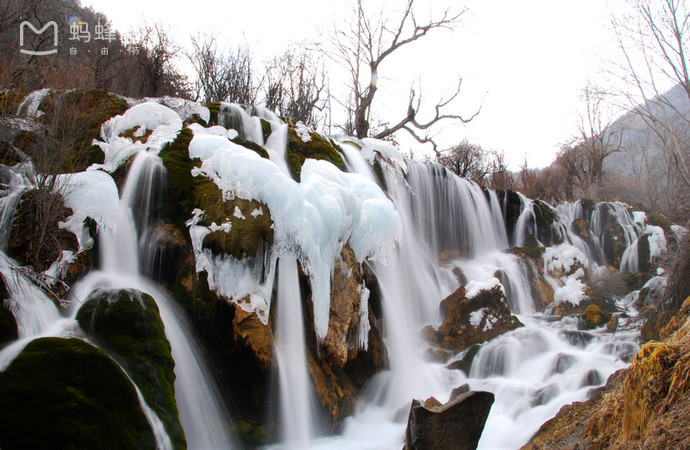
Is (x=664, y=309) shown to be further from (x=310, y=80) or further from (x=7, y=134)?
(x=310, y=80)

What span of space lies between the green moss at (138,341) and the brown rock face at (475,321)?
4984 mm

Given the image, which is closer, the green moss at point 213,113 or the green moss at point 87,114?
the green moss at point 87,114

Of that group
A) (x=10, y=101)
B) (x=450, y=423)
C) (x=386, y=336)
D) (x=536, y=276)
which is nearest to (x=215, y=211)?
(x=10, y=101)

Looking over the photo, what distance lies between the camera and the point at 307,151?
23.0 ft

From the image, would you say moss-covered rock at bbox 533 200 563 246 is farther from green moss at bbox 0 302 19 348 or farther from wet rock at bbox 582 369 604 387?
green moss at bbox 0 302 19 348

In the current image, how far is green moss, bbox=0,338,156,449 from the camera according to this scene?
7.15 feet

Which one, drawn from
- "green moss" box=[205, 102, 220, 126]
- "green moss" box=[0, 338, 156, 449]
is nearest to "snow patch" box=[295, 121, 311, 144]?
"green moss" box=[205, 102, 220, 126]

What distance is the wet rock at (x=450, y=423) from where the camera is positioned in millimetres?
3395

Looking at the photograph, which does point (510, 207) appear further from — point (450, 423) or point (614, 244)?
point (450, 423)

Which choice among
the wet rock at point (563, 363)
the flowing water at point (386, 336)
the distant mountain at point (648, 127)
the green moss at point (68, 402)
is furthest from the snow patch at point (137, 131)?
the distant mountain at point (648, 127)

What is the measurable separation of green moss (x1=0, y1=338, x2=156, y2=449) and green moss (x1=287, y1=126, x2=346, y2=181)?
4311mm

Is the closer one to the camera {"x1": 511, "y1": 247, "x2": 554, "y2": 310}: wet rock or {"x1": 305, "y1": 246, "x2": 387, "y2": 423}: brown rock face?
{"x1": 305, "y1": 246, "x2": 387, "y2": 423}: brown rock face

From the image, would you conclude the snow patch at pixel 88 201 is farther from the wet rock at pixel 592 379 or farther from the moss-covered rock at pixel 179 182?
the wet rock at pixel 592 379

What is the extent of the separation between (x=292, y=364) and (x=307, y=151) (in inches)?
146
